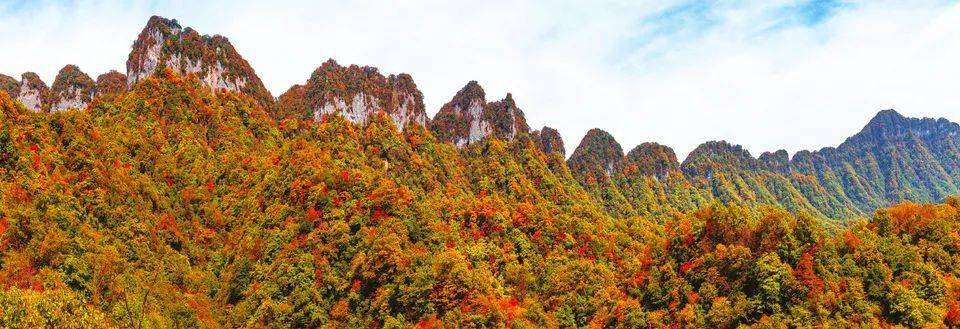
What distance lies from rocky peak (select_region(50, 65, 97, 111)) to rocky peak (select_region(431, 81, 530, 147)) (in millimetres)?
81900

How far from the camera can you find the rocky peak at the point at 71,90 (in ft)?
436

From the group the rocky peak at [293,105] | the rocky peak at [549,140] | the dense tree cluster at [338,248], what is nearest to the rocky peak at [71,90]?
the dense tree cluster at [338,248]

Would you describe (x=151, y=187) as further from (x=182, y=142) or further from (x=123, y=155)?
(x=182, y=142)

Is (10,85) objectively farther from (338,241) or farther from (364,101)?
(338,241)

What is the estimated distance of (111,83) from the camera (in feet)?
473

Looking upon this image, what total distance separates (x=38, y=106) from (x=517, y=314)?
128 metres

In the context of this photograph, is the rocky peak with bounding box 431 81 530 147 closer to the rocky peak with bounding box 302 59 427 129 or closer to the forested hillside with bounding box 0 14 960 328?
the rocky peak with bounding box 302 59 427 129

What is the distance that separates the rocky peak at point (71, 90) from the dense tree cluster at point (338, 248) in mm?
39849

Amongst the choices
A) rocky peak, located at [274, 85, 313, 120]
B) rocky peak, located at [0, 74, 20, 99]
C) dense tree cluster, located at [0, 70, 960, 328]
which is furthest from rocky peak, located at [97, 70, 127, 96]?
dense tree cluster, located at [0, 70, 960, 328]

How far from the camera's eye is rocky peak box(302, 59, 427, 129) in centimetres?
14525

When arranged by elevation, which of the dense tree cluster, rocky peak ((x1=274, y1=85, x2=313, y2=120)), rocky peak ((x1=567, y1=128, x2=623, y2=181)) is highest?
rocky peak ((x1=274, y1=85, x2=313, y2=120))

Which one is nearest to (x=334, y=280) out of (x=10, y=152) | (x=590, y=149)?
A: (x=10, y=152)

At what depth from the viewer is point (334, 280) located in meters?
68.2

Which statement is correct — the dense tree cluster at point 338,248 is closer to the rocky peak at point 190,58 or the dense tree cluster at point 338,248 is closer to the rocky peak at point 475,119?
the rocky peak at point 190,58
